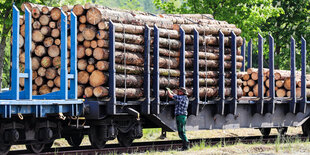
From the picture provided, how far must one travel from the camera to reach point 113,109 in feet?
40.4

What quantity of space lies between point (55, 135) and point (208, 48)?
17.1 feet

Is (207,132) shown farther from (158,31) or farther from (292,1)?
(292,1)

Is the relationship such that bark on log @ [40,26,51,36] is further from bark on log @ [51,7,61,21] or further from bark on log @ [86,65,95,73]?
bark on log @ [86,65,95,73]

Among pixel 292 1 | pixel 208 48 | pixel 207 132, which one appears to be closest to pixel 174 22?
pixel 208 48

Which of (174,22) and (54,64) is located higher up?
(174,22)

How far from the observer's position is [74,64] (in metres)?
11.7

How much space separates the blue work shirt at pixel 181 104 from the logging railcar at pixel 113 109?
445 mm

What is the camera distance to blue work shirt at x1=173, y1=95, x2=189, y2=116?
1320 centimetres

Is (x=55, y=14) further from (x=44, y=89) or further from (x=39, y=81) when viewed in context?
(x=44, y=89)

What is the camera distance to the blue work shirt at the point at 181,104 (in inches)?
520

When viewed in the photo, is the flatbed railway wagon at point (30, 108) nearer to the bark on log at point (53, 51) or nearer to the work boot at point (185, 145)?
the bark on log at point (53, 51)

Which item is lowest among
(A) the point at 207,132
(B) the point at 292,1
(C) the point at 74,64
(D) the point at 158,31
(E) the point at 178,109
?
(A) the point at 207,132

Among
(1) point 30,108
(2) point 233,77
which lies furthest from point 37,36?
(2) point 233,77

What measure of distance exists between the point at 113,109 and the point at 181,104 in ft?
6.03
